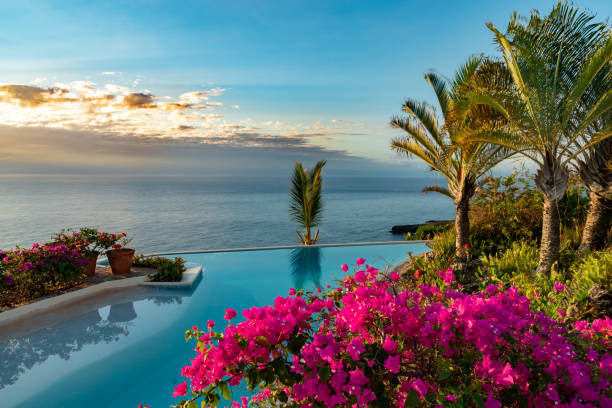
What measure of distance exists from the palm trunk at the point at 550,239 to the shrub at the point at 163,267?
7081mm

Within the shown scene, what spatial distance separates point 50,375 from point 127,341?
1.02m

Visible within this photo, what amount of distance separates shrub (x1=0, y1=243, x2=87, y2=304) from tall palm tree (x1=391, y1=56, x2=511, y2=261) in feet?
25.3

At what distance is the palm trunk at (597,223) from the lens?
22.1 ft

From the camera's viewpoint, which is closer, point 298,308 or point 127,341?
point 298,308

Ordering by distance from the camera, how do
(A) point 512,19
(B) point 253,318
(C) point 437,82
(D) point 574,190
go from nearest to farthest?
(B) point 253,318, (A) point 512,19, (C) point 437,82, (D) point 574,190

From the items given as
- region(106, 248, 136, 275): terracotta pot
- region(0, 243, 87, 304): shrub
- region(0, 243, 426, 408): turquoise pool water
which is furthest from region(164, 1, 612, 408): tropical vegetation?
region(106, 248, 136, 275): terracotta pot

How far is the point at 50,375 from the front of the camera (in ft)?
13.8

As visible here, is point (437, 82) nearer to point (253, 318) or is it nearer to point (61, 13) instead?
point (253, 318)

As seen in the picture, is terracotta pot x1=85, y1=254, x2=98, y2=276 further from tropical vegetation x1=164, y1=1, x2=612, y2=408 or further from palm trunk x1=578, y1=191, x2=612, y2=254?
palm trunk x1=578, y1=191, x2=612, y2=254

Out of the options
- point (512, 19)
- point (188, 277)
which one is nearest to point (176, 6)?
point (188, 277)

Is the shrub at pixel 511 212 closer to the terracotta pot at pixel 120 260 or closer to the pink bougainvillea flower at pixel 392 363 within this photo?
the pink bougainvillea flower at pixel 392 363

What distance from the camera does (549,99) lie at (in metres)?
5.78

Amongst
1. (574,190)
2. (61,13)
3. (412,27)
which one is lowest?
(574,190)

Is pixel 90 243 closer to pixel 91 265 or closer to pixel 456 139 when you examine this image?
pixel 91 265
